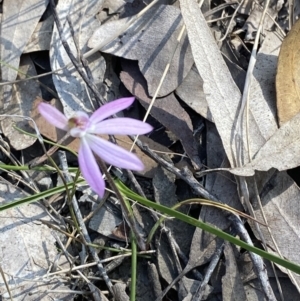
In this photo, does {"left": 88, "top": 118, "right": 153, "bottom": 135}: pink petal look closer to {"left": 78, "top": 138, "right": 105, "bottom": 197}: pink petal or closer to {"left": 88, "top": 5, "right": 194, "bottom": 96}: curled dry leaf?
{"left": 78, "top": 138, "right": 105, "bottom": 197}: pink petal

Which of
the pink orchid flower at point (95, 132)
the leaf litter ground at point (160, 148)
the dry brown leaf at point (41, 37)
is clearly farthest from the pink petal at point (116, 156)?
the dry brown leaf at point (41, 37)

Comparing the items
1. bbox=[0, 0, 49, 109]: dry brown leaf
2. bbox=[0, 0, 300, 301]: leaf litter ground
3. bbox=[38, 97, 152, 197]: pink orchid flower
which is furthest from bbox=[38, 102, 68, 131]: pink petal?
bbox=[0, 0, 49, 109]: dry brown leaf

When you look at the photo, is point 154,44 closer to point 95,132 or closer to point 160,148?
point 160,148

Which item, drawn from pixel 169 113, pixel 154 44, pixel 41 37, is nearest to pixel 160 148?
pixel 169 113

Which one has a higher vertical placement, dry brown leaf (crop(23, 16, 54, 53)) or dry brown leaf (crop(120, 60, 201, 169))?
dry brown leaf (crop(23, 16, 54, 53))

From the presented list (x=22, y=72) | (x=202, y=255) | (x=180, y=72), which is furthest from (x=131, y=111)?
(x=202, y=255)

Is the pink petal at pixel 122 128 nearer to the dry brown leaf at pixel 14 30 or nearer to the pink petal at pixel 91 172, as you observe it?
the pink petal at pixel 91 172

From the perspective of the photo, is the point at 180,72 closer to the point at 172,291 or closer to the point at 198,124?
the point at 198,124
